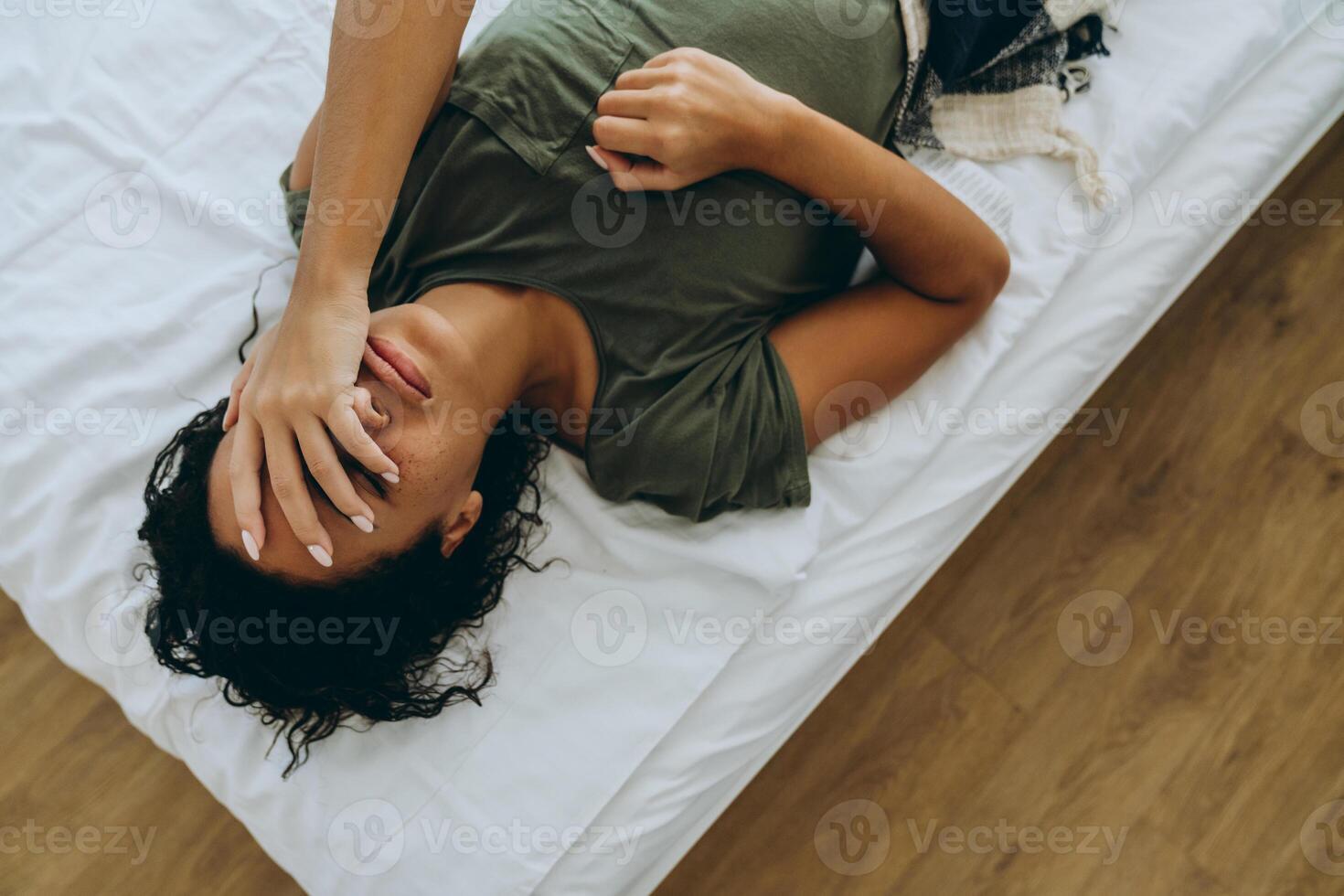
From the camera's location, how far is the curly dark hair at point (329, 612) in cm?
81

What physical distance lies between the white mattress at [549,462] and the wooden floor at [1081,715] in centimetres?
29

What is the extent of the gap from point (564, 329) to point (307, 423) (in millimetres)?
285

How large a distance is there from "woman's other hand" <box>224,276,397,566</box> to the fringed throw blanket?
27.6 inches

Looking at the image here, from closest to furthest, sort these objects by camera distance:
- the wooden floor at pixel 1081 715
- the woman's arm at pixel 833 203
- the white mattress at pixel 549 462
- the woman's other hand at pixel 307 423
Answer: the woman's other hand at pixel 307 423 < the woman's arm at pixel 833 203 < the white mattress at pixel 549 462 < the wooden floor at pixel 1081 715

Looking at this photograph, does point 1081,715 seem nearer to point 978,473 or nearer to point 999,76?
point 978,473

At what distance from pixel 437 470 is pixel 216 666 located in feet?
1.02

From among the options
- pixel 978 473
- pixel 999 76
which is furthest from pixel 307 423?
pixel 999 76

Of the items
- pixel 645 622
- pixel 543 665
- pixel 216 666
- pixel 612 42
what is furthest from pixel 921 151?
pixel 216 666

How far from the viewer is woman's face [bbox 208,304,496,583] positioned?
2.55 feet

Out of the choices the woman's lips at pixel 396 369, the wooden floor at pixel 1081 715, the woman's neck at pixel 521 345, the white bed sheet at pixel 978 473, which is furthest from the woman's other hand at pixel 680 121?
the wooden floor at pixel 1081 715

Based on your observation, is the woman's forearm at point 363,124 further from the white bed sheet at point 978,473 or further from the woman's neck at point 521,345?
the white bed sheet at point 978,473

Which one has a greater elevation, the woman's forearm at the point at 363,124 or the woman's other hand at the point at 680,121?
the woman's other hand at the point at 680,121

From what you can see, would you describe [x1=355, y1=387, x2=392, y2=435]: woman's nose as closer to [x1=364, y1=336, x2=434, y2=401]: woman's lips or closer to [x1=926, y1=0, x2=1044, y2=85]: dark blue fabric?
[x1=364, y1=336, x2=434, y2=401]: woman's lips

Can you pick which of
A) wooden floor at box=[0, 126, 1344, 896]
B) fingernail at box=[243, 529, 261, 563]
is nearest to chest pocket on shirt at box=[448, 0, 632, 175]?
fingernail at box=[243, 529, 261, 563]
